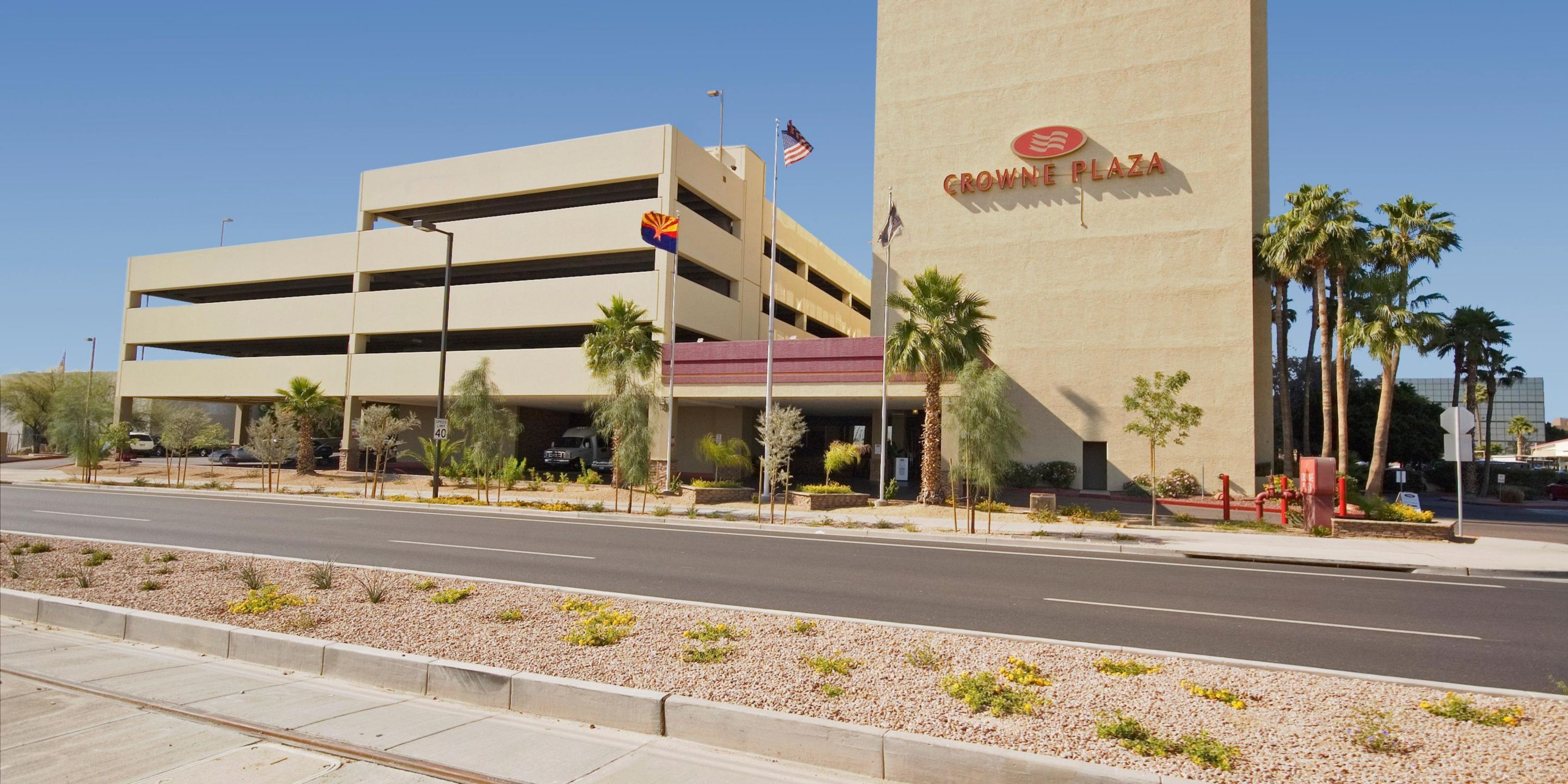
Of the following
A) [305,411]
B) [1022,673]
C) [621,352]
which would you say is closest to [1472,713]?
[1022,673]

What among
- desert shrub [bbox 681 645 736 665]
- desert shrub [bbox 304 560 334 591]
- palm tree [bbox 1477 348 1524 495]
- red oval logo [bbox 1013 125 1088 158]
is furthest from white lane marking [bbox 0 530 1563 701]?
palm tree [bbox 1477 348 1524 495]

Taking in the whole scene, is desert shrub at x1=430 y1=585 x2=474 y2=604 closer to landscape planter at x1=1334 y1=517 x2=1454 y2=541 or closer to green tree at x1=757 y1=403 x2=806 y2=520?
green tree at x1=757 y1=403 x2=806 y2=520

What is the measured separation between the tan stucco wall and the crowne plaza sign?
0.82 feet

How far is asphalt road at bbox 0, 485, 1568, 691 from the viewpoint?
862 centimetres

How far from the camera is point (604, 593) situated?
10.1 metres

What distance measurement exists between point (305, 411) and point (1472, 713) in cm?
4249

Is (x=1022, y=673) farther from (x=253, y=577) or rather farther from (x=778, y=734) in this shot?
(x=253, y=577)

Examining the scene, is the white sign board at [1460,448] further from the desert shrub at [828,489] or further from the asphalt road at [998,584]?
the desert shrub at [828,489]

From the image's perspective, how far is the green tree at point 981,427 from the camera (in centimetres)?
2325

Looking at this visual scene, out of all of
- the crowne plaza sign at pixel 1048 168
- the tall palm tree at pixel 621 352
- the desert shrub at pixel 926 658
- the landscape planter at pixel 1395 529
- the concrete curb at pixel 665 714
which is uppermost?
the crowne plaza sign at pixel 1048 168

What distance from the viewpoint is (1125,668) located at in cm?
690

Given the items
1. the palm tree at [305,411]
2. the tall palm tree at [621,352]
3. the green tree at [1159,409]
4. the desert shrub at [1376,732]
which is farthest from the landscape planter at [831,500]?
the palm tree at [305,411]

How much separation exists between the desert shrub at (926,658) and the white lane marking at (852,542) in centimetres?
938

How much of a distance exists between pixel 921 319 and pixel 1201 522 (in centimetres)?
1029
